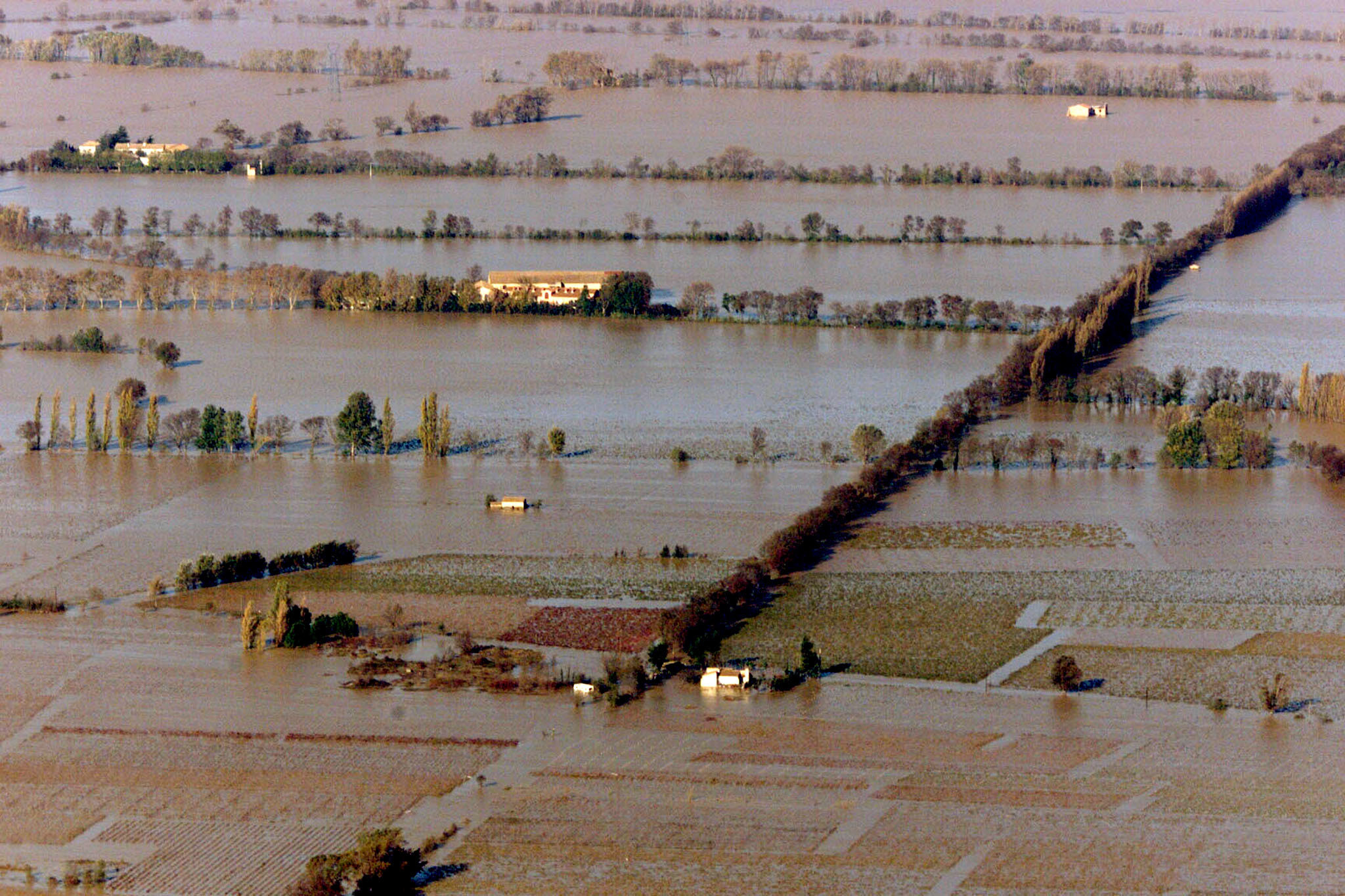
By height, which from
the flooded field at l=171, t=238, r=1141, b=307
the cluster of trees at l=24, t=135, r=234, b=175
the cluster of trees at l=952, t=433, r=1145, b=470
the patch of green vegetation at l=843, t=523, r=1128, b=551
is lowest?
the patch of green vegetation at l=843, t=523, r=1128, b=551

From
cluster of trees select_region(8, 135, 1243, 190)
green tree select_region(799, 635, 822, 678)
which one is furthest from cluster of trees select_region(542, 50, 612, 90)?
green tree select_region(799, 635, 822, 678)

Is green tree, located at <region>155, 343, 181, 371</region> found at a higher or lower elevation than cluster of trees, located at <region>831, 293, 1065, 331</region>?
lower

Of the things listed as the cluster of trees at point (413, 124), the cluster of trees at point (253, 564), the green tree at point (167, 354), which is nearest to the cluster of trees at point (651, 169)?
the cluster of trees at point (413, 124)

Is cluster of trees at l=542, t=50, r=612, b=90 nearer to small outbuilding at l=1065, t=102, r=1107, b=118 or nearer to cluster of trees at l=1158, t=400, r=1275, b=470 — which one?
small outbuilding at l=1065, t=102, r=1107, b=118

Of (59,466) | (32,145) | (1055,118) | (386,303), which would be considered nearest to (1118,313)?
(386,303)

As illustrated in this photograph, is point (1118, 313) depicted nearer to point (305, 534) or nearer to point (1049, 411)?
point (1049, 411)

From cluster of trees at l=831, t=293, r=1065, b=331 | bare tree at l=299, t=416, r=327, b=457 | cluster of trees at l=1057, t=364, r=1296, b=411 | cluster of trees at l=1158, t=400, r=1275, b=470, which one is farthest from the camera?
cluster of trees at l=831, t=293, r=1065, b=331

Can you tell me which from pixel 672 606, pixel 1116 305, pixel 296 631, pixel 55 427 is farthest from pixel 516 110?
pixel 296 631

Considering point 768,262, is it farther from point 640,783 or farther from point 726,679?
point 640,783
